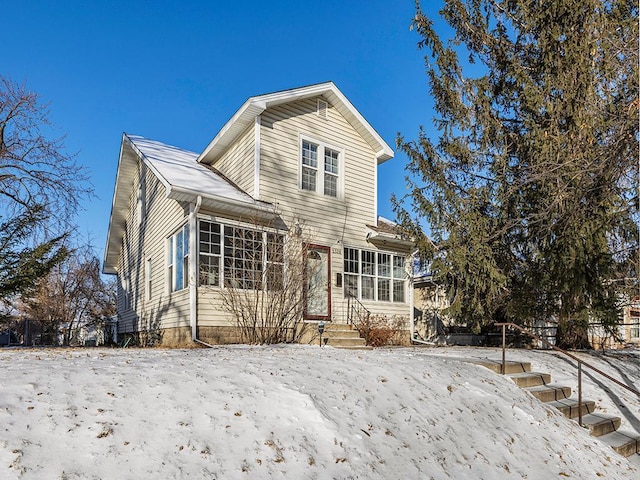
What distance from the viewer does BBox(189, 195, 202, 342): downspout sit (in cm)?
1032

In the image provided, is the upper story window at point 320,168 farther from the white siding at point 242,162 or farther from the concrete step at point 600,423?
the concrete step at point 600,423

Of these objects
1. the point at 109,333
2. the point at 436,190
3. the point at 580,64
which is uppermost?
the point at 580,64

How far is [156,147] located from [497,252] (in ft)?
37.2

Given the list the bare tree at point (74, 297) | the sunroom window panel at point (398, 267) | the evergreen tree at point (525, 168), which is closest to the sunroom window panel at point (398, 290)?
the sunroom window panel at point (398, 267)

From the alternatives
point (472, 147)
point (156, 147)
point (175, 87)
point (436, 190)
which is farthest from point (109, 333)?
point (472, 147)

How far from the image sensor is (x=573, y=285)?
10344 millimetres

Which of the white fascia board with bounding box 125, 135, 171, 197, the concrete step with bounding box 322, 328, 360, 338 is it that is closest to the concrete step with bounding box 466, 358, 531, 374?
the concrete step with bounding box 322, 328, 360, 338

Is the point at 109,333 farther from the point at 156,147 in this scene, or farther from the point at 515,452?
the point at 515,452

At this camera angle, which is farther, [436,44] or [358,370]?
[436,44]

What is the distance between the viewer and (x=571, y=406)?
21.6ft

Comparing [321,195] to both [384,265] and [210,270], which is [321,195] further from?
[210,270]

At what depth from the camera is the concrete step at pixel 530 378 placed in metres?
7.04

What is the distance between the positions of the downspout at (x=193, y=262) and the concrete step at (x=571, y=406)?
737cm

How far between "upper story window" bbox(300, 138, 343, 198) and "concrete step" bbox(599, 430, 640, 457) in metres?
9.12
